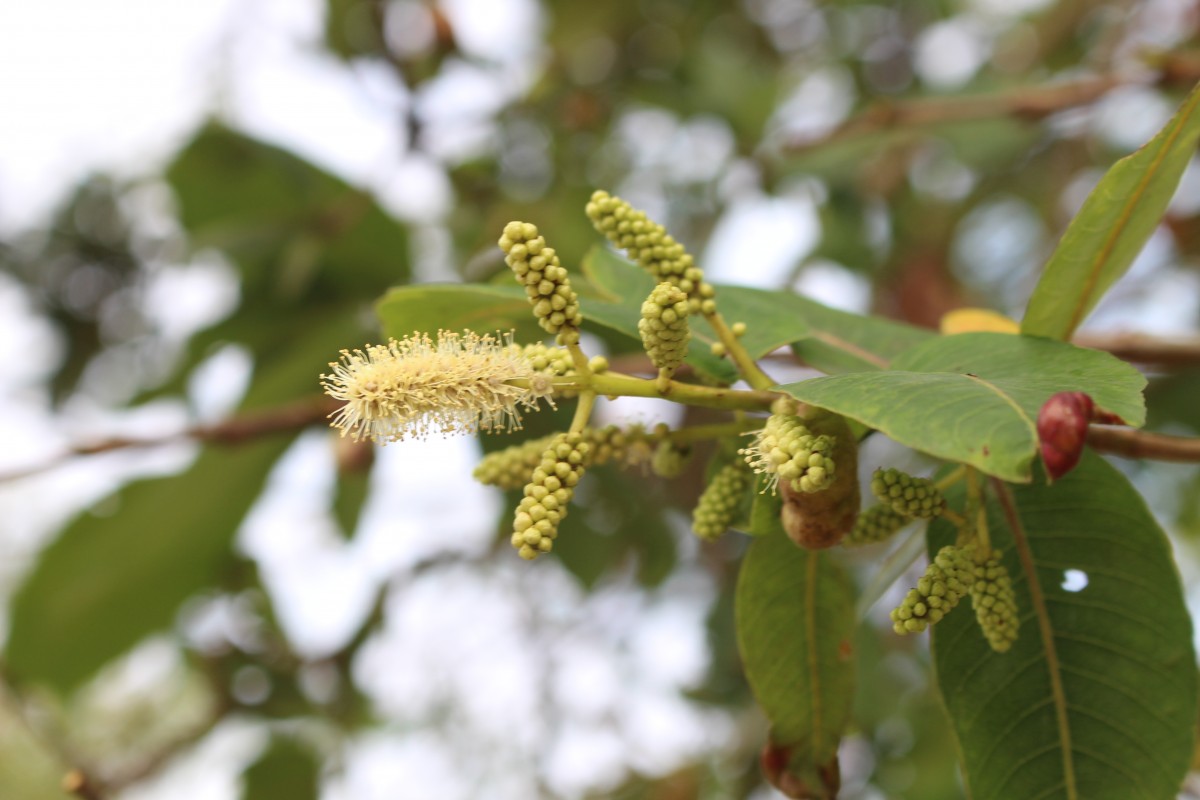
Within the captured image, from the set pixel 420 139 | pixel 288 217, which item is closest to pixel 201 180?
pixel 288 217

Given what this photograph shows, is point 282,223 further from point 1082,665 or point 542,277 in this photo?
point 1082,665

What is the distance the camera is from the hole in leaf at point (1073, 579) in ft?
3.56

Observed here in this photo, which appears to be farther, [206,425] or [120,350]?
[120,350]

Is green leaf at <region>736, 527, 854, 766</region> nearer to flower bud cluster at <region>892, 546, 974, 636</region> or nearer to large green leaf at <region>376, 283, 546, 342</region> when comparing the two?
flower bud cluster at <region>892, 546, 974, 636</region>

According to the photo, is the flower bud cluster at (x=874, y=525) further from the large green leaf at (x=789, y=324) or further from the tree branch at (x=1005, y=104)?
the tree branch at (x=1005, y=104)

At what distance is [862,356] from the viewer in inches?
47.5

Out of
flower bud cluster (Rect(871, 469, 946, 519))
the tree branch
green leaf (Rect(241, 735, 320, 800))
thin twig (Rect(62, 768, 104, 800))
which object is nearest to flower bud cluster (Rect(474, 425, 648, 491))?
flower bud cluster (Rect(871, 469, 946, 519))

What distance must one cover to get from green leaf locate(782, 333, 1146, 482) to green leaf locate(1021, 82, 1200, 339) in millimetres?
135

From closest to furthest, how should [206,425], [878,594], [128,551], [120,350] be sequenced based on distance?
[878,594], [206,425], [128,551], [120,350]

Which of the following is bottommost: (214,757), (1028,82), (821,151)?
(214,757)

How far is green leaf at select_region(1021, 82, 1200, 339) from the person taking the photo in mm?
1007

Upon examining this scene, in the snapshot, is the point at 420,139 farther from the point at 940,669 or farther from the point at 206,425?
the point at 940,669

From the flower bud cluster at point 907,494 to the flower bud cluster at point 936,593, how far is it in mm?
42

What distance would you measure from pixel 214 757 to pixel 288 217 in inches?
97.2
